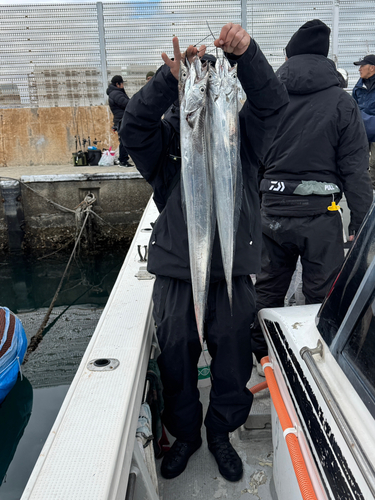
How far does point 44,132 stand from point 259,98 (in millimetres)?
10505

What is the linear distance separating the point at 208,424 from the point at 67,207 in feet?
26.2

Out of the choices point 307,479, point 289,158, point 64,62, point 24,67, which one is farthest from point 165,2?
point 307,479

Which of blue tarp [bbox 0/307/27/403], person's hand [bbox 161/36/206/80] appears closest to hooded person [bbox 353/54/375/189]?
person's hand [bbox 161/36/206/80]

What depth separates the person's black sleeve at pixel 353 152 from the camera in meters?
2.73

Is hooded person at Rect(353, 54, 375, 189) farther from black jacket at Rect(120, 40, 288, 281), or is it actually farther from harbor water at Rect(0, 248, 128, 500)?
harbor water at Rect(0, 248, 128, 500)

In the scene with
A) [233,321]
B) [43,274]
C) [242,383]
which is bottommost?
[43,274]

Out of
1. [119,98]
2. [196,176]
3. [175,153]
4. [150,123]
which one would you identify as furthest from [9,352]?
[119,98]

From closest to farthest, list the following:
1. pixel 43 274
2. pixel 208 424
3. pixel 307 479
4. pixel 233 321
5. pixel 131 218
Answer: pixel 307 479 < pixel 233 321 < pixel 208 424 < pixel 43 274 < pixel 131 218

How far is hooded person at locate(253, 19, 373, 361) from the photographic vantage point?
2742 mm

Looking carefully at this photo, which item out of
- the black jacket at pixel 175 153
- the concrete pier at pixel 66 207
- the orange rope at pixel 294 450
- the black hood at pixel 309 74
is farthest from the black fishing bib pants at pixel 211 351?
the concrete pier at pixel 66 207

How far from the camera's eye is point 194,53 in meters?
1.62

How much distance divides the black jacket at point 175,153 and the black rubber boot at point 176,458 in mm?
1034

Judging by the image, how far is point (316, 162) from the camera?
279 centimetres

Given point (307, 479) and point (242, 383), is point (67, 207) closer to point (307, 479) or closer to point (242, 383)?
point (242, 383)
